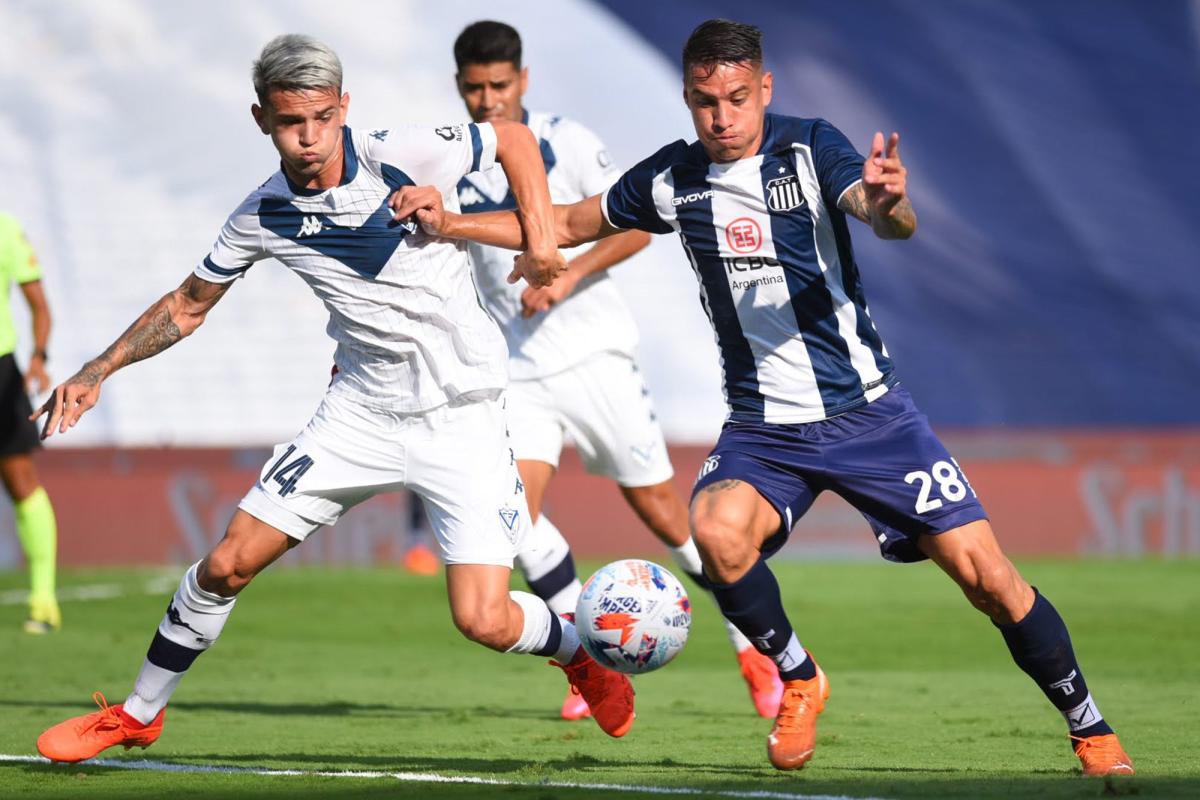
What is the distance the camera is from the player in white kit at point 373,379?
5590mm

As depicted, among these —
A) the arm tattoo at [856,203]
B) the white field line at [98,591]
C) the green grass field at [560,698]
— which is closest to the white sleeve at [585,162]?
the green grass field at [560,698]

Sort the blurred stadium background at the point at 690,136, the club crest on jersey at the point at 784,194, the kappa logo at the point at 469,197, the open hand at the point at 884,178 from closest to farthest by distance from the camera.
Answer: the open hand at the point at 884,178
the club crest on jersey at the point at 784,194
the kappa logo at the point at 469,197
the blurred stadium background at the point at 690,136

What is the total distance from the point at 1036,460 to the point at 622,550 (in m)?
4.45

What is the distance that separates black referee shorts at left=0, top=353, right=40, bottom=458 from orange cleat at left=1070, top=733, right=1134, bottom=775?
276 inches

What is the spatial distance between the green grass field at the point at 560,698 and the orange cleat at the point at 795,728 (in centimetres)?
7

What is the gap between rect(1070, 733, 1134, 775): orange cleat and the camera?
520 centimetres

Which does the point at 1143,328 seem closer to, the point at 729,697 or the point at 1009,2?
the point at 1009,2

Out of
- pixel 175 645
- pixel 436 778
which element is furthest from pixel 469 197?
pixel 436 778

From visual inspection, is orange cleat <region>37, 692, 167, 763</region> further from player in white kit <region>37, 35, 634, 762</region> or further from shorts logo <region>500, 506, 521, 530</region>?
shorts logo <region>500, 506, 521, 530</region>

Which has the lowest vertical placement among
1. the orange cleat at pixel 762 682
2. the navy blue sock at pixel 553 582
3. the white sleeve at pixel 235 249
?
the orange cleat at pixel 762 682

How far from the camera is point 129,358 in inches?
225

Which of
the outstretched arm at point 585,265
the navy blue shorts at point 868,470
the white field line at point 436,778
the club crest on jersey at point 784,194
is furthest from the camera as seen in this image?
the outstretched arm at point 585,265

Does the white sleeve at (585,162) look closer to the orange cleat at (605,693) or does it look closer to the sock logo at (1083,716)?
the orange cleat at (605,693)

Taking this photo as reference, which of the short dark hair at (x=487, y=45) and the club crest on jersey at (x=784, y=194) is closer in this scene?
the club crest on jersey at (x=784, y=194)
